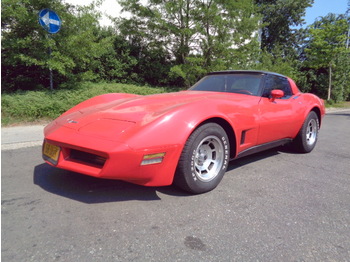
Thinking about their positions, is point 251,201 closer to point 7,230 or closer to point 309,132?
point 7,230

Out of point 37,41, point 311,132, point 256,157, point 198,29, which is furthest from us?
point 198,29

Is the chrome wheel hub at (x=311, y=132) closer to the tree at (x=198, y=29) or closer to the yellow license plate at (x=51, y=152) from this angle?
the yellow license plate at (x=51, y=152)

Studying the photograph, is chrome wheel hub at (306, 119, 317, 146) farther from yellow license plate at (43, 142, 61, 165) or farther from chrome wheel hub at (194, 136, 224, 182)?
yellow license plate at (43, 142, 61, 165)

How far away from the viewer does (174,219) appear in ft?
6.35

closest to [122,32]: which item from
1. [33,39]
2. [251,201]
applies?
[33,39]

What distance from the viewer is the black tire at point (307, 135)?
12.5 feet

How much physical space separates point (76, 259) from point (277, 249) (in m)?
1.21

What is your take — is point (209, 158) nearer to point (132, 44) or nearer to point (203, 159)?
point (203, 159)

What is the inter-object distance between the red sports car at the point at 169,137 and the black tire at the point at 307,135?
751 mm

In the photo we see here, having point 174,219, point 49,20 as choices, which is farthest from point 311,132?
point 49,20

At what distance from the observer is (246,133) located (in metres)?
2.75

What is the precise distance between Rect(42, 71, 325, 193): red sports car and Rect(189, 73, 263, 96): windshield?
13mm

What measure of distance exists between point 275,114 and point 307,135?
129 centimetres

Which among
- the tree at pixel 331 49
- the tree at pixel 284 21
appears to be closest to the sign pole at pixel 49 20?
the tree at pixel 331 49
